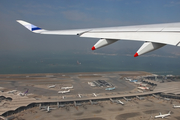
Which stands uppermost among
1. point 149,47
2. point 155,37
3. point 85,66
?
point 155,37

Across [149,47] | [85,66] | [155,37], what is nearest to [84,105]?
[149,47]

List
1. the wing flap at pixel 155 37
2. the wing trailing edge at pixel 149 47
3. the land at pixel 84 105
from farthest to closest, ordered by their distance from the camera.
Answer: the land at pixel 84 105 → the wing trailing edge at pixel 149 47 → the wing flap at pixel 155 37

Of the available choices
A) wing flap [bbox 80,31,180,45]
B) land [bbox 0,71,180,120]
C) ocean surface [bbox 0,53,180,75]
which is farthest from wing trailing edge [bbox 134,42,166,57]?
ocean surface [bbox 0,53,180,75]

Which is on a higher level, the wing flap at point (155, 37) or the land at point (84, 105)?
the wing flap at point (155, 37)

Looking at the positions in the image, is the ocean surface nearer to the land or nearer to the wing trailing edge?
the land

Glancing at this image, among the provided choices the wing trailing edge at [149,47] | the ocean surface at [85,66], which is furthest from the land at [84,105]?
the ocean surface at [85,66]

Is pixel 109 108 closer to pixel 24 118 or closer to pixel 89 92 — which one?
pixel 89 92

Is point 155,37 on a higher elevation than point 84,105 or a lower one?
higher

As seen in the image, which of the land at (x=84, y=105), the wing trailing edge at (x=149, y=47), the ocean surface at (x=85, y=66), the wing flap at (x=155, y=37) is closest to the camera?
the wing flap at (x=155, y=37)

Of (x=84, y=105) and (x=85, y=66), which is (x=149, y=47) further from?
(x=85, y=66)

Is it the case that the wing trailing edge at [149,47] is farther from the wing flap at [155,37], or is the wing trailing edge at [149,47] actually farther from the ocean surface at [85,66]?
the ocean surface at [85,66]

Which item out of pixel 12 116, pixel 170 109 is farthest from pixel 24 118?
pixel 170 109

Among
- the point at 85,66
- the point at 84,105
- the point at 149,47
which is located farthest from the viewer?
the point at 85,66
